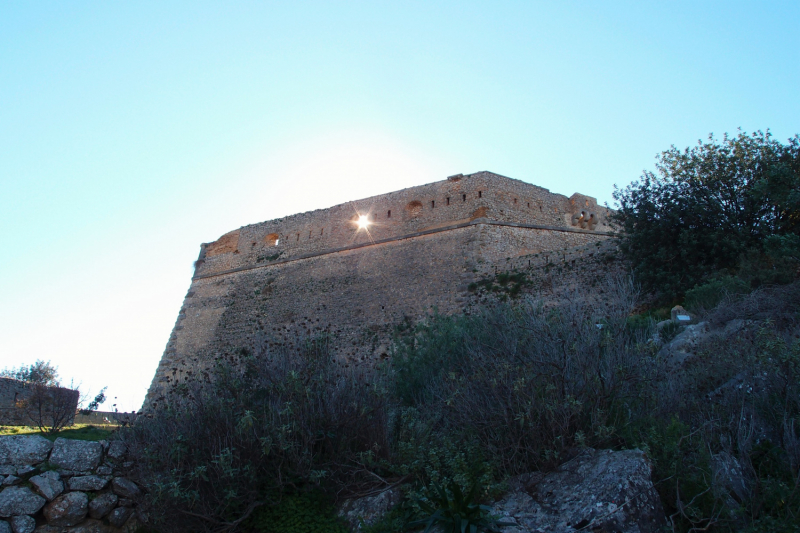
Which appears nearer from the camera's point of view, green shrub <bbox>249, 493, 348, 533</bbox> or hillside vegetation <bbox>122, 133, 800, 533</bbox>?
hillside vegetation <bbox>122, 133, 800, 533</bbox>

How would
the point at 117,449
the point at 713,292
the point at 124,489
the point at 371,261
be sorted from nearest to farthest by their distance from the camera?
the point at 124,489, the point at 117,449, the point at 713,292, the point at 371,261

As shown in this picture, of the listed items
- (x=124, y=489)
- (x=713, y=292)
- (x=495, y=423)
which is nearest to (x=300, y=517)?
(x=495, y=423)

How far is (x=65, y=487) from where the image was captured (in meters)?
6.14

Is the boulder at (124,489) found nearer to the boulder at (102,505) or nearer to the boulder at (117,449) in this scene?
the boulder at (102,505)

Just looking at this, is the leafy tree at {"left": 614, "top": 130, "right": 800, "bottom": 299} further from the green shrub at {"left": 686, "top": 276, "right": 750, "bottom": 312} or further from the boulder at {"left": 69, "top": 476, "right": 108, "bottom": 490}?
the boulder at {"left": 69, "top": 476, "right": 108, "bottom": 490}

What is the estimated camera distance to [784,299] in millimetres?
6785

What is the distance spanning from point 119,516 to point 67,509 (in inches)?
20.6

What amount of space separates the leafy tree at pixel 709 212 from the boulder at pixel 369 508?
653cm

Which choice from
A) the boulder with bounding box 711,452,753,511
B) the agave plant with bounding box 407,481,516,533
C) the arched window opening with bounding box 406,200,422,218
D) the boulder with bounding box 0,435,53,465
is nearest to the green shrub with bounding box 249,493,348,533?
the agave plant with bounding box 407,481,516,533

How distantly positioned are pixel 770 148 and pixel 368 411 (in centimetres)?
871

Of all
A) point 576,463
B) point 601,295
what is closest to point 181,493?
point 576,463

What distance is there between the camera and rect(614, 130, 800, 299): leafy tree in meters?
9.27

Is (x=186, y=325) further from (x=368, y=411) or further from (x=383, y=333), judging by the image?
(x=368, y=411)

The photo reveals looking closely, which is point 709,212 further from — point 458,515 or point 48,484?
point 48,484
